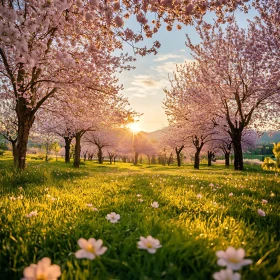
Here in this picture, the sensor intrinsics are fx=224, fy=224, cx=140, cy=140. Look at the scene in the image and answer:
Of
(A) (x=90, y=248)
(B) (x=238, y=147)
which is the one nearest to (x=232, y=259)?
(A) (x=90, y=248)

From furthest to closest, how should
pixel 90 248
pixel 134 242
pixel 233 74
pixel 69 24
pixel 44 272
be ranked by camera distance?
pixel 233 74
pixel 69 24
pixel 134 242
pixel 90 248
pixel 44 272

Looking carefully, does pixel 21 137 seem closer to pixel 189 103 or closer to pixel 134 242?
pixel 134 242

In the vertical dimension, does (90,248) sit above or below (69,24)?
below

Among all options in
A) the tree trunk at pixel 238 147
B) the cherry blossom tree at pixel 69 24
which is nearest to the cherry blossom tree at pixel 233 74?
the tree trunk at pixel 238 147

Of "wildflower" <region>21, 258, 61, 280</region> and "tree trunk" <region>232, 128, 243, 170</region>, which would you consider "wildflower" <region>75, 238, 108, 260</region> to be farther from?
"tree trunk" <region>232, 128, 243, 170</region>

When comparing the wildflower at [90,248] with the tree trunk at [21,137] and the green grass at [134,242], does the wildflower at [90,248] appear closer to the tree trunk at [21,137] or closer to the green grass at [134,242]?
the green grass at [134,242]

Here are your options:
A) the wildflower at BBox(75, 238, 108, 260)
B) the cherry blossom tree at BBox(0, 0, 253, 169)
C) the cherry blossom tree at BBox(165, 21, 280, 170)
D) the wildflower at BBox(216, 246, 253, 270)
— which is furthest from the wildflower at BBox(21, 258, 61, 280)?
the cherry blossom tree at BBox(165, 21, 280, 170)

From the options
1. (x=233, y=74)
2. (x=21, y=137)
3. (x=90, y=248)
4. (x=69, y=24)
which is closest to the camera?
(x=90, y=248)

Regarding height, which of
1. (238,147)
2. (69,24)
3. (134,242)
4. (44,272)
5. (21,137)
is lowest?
(134,242)

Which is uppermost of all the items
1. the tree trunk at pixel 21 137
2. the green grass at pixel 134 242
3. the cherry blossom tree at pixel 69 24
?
the cherry blossom tree at pixel 69 24

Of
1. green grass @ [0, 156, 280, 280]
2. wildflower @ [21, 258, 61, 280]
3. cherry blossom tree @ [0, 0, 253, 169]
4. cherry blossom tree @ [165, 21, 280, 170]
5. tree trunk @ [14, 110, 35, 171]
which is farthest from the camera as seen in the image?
cherry blossom tree @ [165, 21, 280, 170]

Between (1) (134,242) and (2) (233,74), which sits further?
(2) (233,74)

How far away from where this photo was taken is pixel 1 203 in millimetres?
3752

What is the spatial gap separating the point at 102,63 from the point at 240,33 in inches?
607
